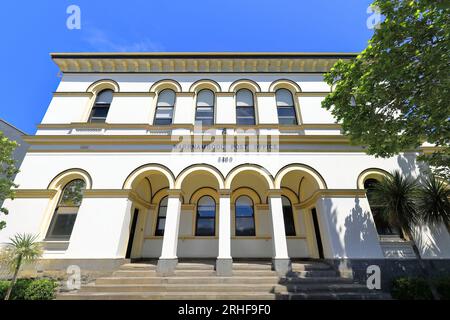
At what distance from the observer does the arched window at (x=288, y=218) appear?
10.5 m

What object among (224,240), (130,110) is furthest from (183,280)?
(130,110)

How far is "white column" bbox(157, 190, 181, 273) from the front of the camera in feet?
24.3

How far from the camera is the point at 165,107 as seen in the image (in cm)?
1095

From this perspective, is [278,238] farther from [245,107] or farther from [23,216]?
[23,216]

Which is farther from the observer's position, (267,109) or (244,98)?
(244,98)

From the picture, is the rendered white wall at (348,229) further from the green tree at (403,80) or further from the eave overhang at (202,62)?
the eave overhang at (202,62)

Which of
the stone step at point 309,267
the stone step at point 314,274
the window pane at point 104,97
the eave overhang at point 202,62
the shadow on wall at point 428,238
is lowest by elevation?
the stone step at point 314,274

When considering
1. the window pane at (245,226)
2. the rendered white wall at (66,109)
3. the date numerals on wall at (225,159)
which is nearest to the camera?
the date numerals on wall at (225,159)

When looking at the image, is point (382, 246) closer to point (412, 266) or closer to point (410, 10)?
point (412, 266)

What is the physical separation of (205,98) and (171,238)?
25.0 feet

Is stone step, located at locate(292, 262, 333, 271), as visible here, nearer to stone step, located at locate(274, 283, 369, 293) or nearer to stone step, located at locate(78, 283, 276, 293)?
stone step, located at locate(274, 283, 369, 293)

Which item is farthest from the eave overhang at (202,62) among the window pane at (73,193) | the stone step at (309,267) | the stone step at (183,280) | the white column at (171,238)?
the stone step at (183,280)

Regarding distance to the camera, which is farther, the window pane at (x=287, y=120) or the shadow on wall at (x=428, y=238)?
the window pane at (x=287, y=120)

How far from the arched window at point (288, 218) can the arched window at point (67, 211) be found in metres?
9.97
